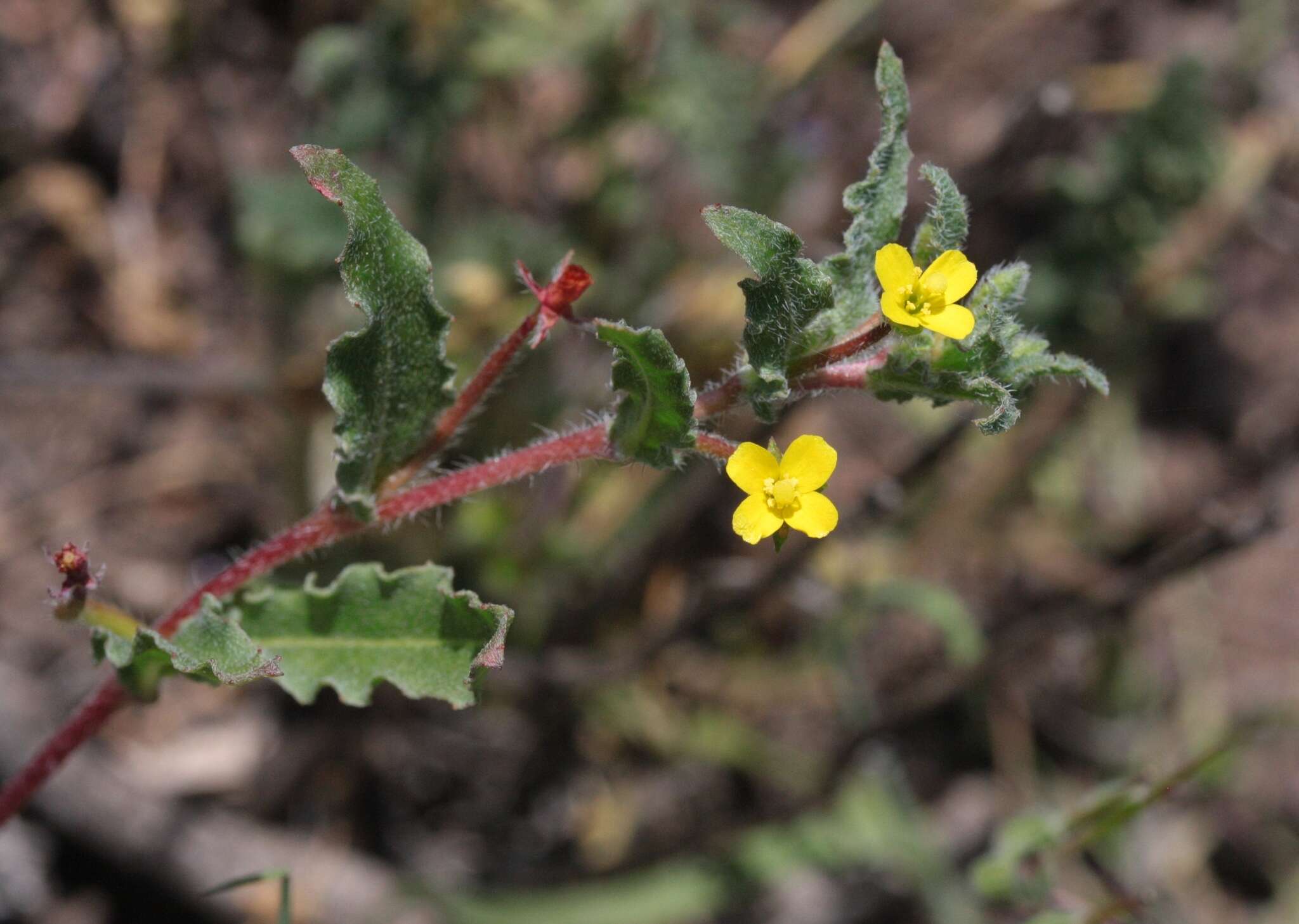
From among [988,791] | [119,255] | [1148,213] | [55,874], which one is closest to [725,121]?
[1148,213]

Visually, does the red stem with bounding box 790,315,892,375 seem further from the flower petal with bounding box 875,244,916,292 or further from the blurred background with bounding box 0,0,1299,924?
the blurred background with bounding box 0,0,1299,924

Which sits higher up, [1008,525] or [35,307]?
[35,307]

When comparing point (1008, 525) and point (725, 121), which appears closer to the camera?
point (725, 121)

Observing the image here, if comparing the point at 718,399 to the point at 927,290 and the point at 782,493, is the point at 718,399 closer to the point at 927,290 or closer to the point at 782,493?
the point at 782,493

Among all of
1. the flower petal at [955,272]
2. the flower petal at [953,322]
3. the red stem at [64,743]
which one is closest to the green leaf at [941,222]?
the flower petal at [955,272]

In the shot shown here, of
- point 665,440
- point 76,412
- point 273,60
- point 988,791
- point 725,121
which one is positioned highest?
point 273,60

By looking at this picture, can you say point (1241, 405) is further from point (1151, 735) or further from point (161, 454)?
point (161, 454)

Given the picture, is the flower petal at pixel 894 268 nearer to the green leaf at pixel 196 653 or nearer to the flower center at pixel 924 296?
the flower center at pixel 924 296
